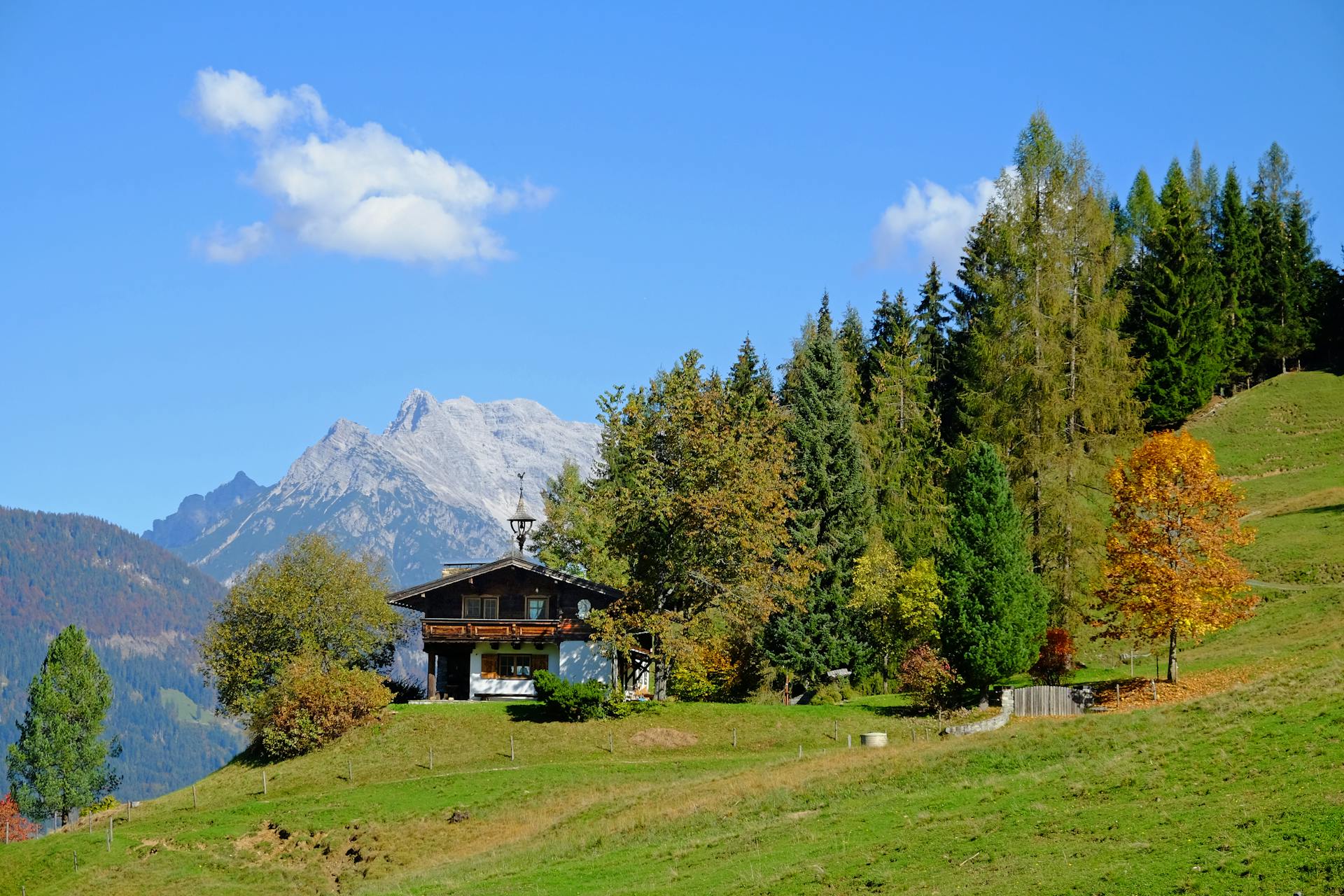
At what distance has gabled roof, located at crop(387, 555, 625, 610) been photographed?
69938 mm

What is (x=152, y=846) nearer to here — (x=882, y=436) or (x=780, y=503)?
(x=780, y=503)

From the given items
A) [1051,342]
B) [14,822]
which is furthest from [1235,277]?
[14,822]

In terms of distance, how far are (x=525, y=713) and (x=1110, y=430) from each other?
37955mm

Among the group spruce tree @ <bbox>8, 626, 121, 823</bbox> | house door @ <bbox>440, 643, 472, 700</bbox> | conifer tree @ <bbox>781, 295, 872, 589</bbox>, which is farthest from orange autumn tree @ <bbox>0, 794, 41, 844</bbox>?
conifer tree @ <bbox>781, 295, 872, 589</bbox>

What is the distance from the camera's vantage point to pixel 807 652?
68812mm

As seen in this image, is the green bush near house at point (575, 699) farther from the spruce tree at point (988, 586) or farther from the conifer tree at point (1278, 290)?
the conifer tree at point (1278, 290)

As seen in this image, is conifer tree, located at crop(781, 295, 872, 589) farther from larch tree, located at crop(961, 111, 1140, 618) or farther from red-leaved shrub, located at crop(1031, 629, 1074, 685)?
red-leaved shrub, located at crop(1031, 629, 1074, 685)

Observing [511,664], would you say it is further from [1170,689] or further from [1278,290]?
[1278,290]

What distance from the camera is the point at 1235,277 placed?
11488 cm

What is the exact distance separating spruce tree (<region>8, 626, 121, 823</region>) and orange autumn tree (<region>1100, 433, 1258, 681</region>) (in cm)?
7124

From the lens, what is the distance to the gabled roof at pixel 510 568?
69.9 m

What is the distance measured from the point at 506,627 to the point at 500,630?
412 mm

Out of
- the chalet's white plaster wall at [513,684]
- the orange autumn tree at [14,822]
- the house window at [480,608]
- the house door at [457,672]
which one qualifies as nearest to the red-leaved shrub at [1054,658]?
the chalet's white plaster wall at [513,684]

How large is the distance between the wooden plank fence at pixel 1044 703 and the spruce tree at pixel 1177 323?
52.7 metres
